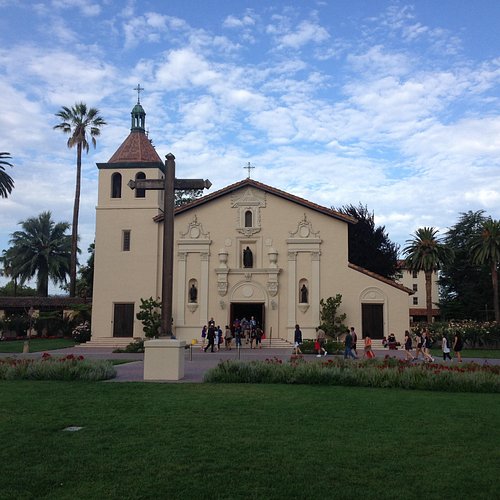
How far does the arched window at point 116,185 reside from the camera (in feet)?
128

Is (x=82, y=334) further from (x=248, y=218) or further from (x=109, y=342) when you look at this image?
(x=248, y=218)

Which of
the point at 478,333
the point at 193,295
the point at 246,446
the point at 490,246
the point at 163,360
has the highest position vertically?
the point at 490,246

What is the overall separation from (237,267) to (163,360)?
2164cm

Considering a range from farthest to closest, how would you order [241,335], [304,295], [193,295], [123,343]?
[193,295] → [304,295] → [123,343] → [241,335]

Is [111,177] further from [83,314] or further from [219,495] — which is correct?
[219,495]

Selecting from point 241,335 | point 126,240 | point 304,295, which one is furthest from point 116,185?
point 304,295

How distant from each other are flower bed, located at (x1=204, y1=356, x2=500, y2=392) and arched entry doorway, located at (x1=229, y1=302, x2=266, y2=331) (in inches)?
815

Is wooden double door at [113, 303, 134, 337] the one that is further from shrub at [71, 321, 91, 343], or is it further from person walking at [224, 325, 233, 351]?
person walking at [224, 325, 233, 351]

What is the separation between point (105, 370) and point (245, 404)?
6035mm

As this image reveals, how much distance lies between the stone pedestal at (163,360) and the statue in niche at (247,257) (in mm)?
21595

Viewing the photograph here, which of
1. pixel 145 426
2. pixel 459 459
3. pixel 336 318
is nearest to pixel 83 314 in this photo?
→ pixel 336 318

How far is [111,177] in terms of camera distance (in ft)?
128

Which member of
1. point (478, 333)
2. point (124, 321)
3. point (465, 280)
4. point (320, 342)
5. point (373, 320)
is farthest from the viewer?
point (465, 280)

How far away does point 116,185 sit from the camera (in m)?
39.1
